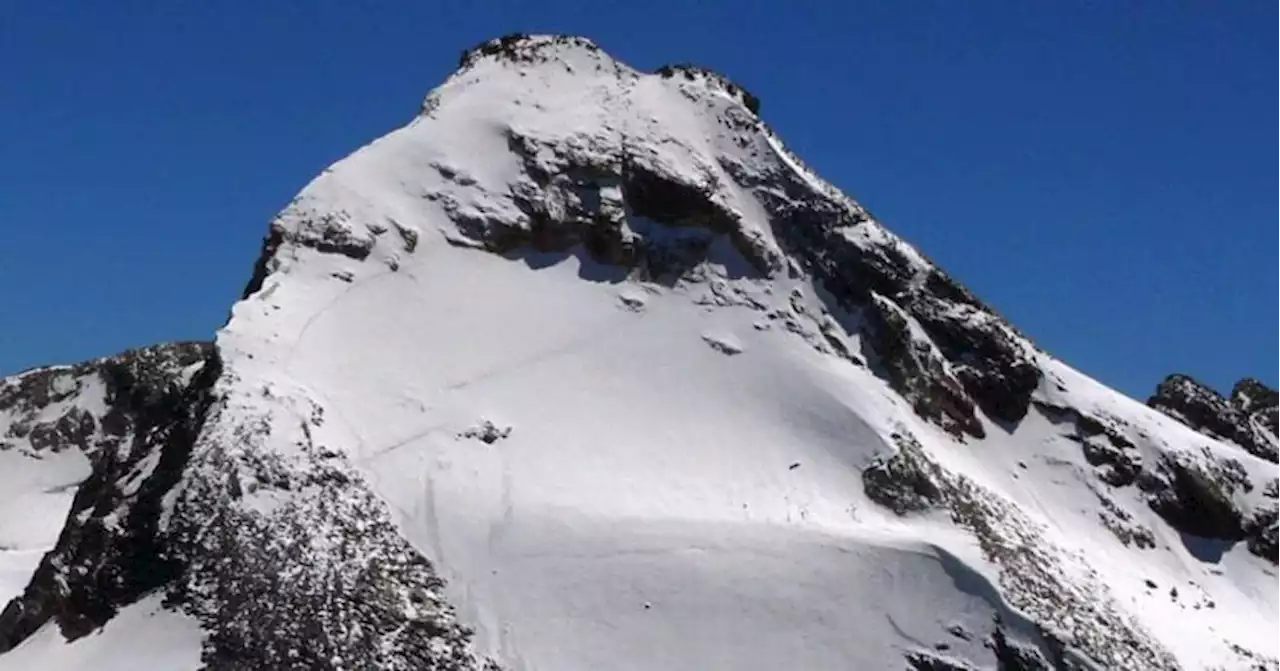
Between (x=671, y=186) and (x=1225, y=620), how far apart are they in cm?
1946

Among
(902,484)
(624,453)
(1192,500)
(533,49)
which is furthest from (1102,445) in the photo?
(533,49)

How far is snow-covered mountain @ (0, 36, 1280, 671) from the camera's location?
26.5m

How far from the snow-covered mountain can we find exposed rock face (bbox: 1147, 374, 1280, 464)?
189mm

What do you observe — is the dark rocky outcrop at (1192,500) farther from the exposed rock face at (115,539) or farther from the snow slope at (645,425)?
the exposed rock face at (115,539)

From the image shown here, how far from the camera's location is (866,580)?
28.2 meters

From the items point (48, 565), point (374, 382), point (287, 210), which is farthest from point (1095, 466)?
point (48, 565)

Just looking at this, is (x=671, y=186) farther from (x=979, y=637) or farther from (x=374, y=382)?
(x=979, y=637)

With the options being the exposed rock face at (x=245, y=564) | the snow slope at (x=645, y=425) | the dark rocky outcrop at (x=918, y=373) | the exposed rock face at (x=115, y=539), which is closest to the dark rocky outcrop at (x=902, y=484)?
the snow slope at (x=645, y=425)

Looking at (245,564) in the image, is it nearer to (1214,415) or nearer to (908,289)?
(908,289)

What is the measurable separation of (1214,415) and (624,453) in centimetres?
2688

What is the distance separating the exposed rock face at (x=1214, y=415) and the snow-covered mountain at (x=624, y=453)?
0.19 meters

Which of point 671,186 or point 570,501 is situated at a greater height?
point 671,186

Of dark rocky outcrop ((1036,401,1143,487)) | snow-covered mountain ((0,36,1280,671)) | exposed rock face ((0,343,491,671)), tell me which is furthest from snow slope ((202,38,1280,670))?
exposed rock face ((0,343,491,671))

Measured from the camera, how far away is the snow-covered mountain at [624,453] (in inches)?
1045
